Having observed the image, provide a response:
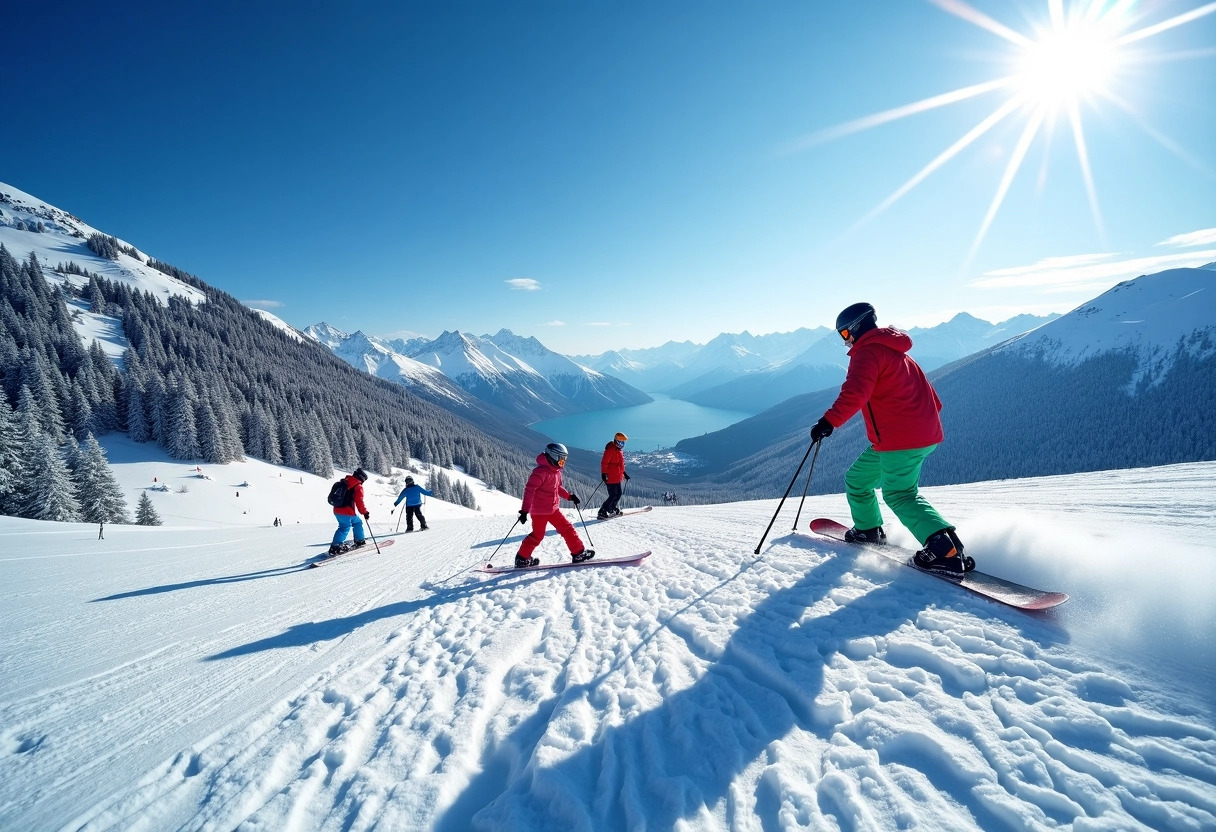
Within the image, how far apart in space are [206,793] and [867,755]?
13.0 feet

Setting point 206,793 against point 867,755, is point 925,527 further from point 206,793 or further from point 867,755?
point 206,793

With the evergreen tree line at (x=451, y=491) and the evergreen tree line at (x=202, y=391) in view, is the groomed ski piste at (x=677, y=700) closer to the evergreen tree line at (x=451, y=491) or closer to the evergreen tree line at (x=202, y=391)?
the evergreen tree line at (x=202, y=391)

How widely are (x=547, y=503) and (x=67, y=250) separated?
209 metres

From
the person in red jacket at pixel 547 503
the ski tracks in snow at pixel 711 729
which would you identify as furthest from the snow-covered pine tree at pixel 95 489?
the person in red jacket at pixel 547 503

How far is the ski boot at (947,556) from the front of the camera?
14.2 feet

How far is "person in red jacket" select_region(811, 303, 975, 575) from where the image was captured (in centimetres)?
448

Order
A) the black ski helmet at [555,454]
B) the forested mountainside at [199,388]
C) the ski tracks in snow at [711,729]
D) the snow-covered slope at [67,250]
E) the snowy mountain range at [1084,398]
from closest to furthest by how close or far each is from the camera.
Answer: the ski tracks in snow at [711,729], the black ski helmet at [555,454], the forested mountainside at [199,388], the snowy mountain range at [1084,398], the snow-covered slope at [67,250]

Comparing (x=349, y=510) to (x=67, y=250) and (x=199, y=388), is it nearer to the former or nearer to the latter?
(x=199, y=388)

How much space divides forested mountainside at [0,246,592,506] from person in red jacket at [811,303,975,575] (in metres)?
62.9

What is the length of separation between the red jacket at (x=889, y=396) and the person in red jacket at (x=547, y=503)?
439 cm

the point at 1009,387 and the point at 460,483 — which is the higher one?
the point at 1009,387

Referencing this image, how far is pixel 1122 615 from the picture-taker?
3092 mm

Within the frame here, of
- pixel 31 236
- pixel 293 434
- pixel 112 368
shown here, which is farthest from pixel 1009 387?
pixel 31 236

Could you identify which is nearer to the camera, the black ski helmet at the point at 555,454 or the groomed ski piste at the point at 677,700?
the groomed ski piste at the point at 677,700
